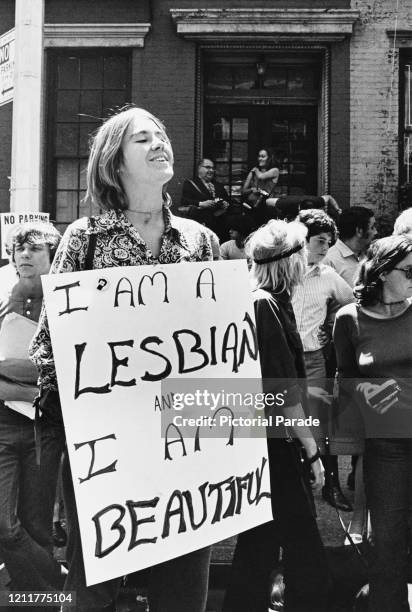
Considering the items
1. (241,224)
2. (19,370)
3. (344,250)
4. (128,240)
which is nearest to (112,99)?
(241,224)

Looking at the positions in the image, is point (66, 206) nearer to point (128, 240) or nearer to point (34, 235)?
point (34, 235)

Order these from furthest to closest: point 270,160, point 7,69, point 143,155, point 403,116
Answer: point 403,116, point 270,160, point 7,69, point 143,155

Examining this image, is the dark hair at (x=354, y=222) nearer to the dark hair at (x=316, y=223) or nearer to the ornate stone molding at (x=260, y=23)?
the dark hair at (x=316, y=223)

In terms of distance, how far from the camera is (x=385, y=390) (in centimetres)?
342

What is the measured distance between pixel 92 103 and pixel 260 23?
2618 millimetres

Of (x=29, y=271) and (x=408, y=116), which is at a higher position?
(x=408, y=116)

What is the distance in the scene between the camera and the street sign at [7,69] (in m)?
5.75

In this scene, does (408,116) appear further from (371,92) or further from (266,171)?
(266,171)

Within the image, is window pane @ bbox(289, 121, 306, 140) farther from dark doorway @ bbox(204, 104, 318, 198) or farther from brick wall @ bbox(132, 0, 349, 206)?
brick wall @ bbox(132, 0, 349, 206)

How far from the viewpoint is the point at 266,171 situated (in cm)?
1023

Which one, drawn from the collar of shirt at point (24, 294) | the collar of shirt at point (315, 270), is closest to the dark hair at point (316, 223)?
the collar of shirt at point (315, 270)

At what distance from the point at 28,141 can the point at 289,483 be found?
3.46 m

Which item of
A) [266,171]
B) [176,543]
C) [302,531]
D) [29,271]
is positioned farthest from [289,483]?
[266,171]

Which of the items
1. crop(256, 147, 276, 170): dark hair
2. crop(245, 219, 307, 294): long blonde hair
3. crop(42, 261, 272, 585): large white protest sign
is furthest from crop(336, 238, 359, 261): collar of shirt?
crop(256, 147, 276, 170): dark hair
